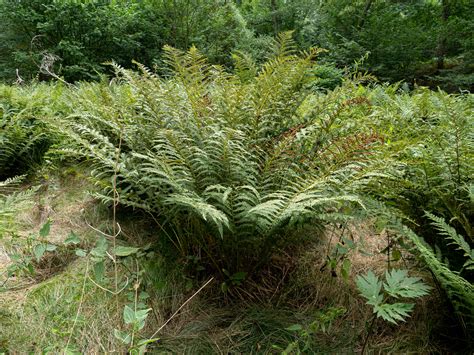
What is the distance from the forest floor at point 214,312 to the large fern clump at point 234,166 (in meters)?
0.14

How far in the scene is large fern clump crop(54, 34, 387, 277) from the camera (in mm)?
1170

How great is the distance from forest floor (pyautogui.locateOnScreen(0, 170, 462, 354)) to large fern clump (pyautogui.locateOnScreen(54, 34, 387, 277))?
5.4 inches

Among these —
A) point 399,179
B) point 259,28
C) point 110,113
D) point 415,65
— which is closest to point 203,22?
point 259,28

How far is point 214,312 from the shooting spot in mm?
1308

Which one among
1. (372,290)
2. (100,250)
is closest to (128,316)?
(100,250)

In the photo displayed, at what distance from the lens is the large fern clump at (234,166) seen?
1170 mm

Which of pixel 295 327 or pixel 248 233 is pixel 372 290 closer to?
pixel 295 327

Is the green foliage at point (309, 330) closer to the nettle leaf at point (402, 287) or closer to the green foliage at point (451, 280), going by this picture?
the nettle leaf at point (402, 287)

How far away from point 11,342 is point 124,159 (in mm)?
759

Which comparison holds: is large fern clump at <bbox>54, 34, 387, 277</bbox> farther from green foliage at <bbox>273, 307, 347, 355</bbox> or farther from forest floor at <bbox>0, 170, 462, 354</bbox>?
green foliage at <bbox>273, 307, 347, 355</bbox>

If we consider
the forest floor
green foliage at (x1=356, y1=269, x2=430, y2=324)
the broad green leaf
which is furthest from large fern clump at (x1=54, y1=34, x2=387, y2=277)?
the broad green leaf

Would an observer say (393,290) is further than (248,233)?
No

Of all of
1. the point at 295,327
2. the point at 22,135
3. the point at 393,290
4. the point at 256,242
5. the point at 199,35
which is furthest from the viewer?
the point at 199,35

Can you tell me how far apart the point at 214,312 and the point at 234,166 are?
23.2 inches
